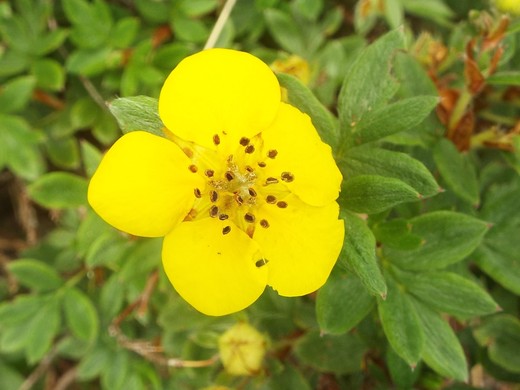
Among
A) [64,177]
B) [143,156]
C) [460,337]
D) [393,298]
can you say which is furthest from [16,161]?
[460,337]


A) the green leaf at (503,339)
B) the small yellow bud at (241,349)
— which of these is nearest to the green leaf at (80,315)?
the small yellow bud at (241,349)

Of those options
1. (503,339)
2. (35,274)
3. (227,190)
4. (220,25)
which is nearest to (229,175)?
(227,190)

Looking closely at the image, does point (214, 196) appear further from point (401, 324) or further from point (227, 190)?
point (401, 324)

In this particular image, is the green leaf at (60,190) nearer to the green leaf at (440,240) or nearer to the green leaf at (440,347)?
the green leaf at (440,240)

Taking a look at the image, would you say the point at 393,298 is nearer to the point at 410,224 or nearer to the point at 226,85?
the point at 410,224

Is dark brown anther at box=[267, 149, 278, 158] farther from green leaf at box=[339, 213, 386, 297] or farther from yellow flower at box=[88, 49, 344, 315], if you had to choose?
green leaf at box=[339, 213, 386, 297]

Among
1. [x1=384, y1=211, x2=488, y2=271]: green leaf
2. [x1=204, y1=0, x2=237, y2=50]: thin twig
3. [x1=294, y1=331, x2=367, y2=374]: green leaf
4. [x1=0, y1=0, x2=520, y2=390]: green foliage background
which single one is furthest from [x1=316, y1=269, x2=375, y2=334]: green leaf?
[x1=204, y1=0, x2=237, y2=50]: thin twig
